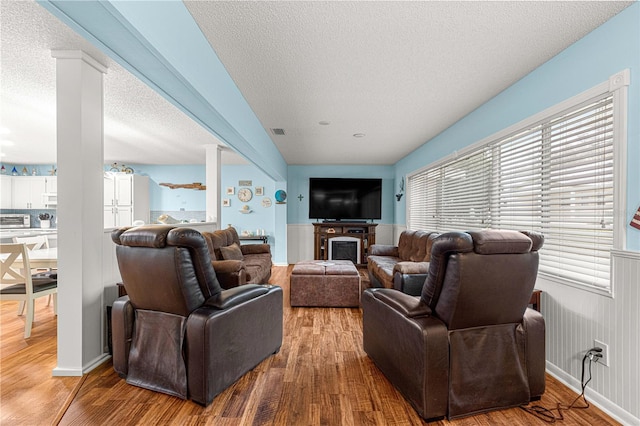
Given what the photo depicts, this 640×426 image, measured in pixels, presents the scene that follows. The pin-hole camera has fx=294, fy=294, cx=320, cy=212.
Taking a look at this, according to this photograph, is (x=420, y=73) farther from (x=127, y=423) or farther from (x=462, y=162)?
(x=127, y=423)

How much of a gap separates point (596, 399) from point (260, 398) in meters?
2.13

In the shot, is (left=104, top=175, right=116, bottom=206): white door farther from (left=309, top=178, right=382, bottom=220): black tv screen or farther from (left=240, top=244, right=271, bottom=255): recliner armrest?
(left=309, top=178, right=382, bottom=220): black tv screen

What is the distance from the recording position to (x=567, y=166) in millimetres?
2176

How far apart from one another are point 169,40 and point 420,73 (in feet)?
6.43

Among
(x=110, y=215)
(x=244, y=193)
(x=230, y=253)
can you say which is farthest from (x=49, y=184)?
(x=230, y=253)

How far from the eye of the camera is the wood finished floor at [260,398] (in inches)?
67.6

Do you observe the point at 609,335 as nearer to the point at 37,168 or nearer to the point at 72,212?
the point at 72,212

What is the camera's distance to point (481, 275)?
1.60 metres

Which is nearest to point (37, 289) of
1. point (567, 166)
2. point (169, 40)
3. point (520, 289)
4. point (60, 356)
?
point (60, 356)

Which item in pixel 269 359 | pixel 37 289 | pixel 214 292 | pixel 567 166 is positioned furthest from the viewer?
pixel 37 289

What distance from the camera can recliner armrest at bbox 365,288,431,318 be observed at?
5.74 ft

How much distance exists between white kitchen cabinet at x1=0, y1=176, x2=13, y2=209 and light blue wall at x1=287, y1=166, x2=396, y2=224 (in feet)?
20.7

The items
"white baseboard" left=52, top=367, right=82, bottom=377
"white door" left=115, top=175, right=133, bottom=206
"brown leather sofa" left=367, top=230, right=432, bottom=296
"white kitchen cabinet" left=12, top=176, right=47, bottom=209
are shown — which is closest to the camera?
"white baseboard" left=52, top=367, right=82, bottom=377

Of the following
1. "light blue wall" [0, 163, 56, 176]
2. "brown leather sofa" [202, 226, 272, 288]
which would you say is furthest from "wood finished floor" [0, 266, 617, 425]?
"light blue wall" [0, 163, 56, 176]
